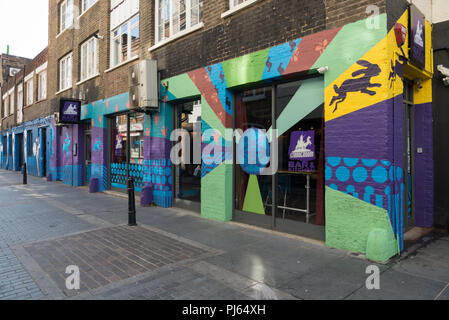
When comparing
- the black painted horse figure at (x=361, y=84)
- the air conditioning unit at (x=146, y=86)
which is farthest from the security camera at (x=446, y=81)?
the air conditioning unit at (x=146, y=86)

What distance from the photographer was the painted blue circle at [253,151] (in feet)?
20.9

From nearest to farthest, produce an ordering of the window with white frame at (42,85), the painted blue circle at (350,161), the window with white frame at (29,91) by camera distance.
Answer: the painted blue circle at (350,161) → the window with white frame at (42,85) → the window with white frame at (29,91)

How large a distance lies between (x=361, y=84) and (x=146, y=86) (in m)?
5.88

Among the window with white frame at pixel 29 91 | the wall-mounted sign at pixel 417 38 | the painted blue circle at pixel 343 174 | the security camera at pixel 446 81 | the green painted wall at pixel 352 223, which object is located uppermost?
the window with white frame at pixel 29 91

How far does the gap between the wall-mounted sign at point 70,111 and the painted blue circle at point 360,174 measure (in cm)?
1239

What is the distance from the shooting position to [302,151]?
5.71 meters

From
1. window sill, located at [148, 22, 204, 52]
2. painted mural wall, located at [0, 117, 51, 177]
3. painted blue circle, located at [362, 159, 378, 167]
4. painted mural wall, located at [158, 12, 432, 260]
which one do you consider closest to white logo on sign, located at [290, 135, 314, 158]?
painted mural wall, located at [158, 12, 432, 260]

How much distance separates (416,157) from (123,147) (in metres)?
9.32

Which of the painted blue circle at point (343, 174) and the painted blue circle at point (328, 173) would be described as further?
the painted blue circle at point (328, 173)

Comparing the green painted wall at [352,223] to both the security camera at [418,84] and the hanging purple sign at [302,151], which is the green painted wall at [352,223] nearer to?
the hanging purple sign at [302,151]

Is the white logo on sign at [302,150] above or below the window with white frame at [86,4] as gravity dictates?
below

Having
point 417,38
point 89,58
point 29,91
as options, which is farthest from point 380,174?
point 29,91
